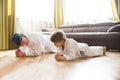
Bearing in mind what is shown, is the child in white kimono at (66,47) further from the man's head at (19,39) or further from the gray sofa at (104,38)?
the gray sofa at (104,38)

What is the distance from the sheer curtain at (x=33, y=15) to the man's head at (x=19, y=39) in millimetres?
2548

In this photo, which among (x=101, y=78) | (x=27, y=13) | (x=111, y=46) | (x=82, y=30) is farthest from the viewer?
(x=27, y=13)

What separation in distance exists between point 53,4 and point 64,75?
410 cm

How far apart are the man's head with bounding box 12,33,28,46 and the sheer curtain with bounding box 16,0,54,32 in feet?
8.36

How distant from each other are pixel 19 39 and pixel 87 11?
3046mm

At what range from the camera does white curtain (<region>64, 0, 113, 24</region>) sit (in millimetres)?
5207

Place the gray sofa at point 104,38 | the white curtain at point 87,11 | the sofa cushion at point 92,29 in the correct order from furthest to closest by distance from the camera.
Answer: the white curtain at point 87,11 → the sofa cushion at point 92,29 → the gray sofa at point 104,38

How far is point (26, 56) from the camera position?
9.87 feet

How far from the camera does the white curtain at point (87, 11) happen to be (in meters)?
5.21

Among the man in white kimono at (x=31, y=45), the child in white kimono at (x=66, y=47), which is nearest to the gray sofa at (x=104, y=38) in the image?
the child in white kimono at (x=66, y=47)

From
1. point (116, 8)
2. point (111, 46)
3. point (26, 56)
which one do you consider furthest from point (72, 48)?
point (116, 8)

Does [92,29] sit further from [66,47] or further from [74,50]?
[66,47]

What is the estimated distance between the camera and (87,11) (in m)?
5.38

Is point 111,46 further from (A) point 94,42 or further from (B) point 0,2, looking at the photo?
(B) point 0,2
